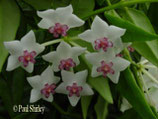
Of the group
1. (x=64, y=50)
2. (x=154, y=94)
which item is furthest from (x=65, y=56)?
(x=154, y=94)

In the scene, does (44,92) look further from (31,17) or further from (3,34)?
(31,17)

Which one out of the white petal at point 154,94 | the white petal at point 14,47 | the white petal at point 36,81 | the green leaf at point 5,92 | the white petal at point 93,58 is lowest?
the green leaf at point 5,92

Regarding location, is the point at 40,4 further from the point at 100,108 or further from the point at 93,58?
the point at 100,108

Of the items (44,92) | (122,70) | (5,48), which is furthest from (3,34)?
(122,70)

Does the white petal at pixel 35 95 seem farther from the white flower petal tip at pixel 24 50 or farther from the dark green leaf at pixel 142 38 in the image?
the dark green leaf at pixel 142 38

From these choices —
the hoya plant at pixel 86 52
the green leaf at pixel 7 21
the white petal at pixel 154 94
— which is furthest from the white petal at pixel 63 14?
the white petal at pixel 154 94

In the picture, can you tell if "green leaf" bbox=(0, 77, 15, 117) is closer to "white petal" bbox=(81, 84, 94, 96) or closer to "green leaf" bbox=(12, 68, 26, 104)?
"green leaf" bbox=(12, 68, 26, 104)
